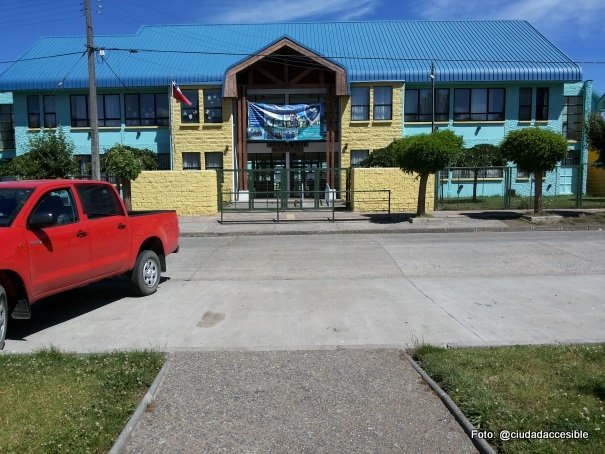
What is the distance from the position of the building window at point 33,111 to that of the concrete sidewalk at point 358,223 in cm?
1672

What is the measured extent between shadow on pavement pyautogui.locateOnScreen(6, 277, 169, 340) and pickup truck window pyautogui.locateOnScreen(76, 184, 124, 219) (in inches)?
55.8

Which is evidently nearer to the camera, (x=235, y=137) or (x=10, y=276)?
(x=10, y=276)

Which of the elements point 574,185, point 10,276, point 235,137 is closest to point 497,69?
point 574,185

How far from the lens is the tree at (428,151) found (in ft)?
61.2

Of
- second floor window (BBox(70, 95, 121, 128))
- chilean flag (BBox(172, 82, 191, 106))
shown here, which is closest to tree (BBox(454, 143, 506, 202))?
chilean flag (BBox(172, 82, 191, 106))

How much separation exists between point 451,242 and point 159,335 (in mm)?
10582

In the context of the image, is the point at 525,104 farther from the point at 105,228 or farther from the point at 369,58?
the point at 105,228

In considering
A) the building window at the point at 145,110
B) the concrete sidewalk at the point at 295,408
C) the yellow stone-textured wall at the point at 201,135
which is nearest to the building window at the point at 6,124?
the building window at the point at 145,110

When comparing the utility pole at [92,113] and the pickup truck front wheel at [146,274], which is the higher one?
the utility pole at [92,113]

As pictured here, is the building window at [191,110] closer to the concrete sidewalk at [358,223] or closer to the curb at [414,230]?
the concrete sidewalk at [358,223]

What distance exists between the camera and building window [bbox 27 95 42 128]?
111ft

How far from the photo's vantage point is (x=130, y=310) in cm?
798

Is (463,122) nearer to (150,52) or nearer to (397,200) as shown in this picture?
(397,200)

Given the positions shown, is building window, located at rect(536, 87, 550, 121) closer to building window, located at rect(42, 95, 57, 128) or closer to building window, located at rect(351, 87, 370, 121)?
building window, located at rect(351, 87, 370, 121)
